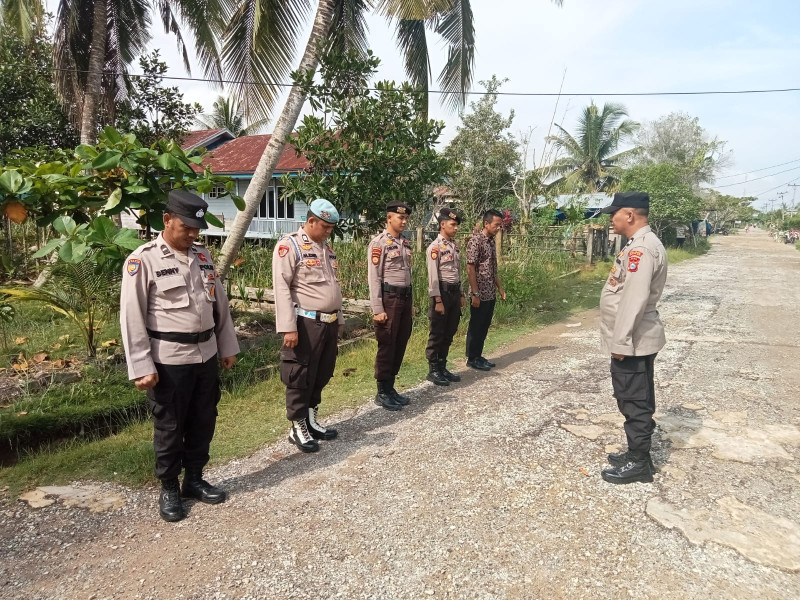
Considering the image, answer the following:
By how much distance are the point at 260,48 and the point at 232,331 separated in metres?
5.75

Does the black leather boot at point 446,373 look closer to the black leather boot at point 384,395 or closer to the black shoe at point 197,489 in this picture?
the black leather boot at point 384,395

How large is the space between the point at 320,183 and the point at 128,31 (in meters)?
7.18

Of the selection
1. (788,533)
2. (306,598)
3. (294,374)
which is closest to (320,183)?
(294,374)

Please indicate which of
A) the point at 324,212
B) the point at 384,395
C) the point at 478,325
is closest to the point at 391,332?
the point at 384,395

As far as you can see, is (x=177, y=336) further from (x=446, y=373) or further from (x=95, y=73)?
(x=95, y=73)

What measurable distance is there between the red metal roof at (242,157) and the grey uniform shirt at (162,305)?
1521 cm

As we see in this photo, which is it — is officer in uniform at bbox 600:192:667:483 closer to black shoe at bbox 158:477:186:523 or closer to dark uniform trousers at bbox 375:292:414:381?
dark uniform trousers at bbox 375:292:414:381

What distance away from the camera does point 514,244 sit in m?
14.2

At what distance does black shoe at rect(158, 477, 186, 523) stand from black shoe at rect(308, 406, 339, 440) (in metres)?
1.09

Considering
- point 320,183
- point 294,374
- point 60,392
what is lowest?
point 60,392

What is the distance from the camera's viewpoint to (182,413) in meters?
2.95

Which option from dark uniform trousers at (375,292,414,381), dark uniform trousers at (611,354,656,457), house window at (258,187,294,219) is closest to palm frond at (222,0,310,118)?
dark uniform trousers at (375,292,414,381)

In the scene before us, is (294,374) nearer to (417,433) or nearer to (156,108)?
(417,433)

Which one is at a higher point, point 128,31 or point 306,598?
point 128,31
